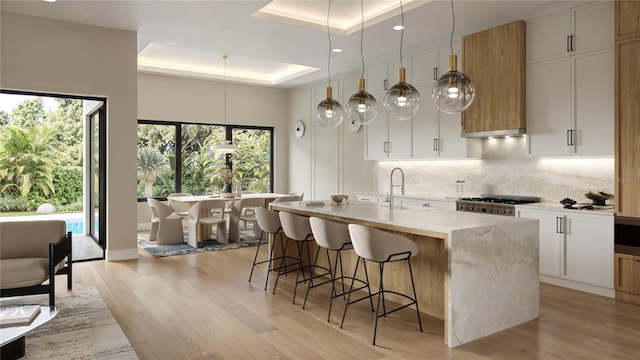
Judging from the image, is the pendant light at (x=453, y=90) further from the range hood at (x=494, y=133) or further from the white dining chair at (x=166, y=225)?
the white dining chair at (x=166, y=225)

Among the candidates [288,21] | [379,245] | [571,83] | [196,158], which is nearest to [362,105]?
[379,245]

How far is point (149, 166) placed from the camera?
8.70 meters

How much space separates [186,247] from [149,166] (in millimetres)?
2581

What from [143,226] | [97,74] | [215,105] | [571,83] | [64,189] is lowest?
[143,226]

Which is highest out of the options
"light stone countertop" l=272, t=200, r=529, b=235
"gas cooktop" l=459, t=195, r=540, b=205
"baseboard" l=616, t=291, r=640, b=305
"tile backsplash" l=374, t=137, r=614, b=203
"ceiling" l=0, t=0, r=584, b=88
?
"ceiling" l=0, t=0, r=584, b=88

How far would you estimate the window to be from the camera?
28.5 feet

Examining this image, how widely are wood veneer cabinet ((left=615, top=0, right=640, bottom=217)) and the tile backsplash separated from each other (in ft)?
1.83

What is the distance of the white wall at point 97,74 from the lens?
531 cm

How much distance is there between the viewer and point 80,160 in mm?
6066

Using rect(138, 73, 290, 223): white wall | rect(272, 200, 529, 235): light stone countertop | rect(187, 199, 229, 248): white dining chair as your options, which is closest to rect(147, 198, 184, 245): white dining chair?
rect(187, 199, 229, 248): white dining chair

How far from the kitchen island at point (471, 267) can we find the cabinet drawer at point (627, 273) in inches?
43.0

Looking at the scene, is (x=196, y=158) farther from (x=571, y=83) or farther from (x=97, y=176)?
(x=571, y=83)

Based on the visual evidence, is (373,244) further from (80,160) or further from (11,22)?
(11,22)

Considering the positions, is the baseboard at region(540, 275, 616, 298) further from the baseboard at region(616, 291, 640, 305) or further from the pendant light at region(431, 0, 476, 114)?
the pendant light at region(431, 0, 476, 114)
